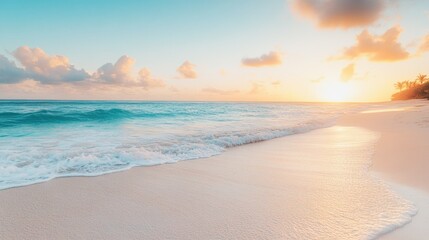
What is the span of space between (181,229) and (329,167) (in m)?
3.78

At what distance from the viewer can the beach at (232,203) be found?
8.46 feet

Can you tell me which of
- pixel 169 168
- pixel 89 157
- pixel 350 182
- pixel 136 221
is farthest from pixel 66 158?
pixel 350 182

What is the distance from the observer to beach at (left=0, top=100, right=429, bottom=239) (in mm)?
2578

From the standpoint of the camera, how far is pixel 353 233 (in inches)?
97.5

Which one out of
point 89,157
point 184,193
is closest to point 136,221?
point 184,193

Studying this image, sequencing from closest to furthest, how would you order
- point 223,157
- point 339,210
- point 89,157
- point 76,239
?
1. point 76,239
2. point 339,210
3. point 89,157
4. point 223,157

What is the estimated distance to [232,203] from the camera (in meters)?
3.30

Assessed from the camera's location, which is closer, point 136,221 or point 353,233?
point 353,233

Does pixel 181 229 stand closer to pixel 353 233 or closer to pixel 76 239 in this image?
pixel 76 239

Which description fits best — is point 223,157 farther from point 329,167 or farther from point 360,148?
point 360,148

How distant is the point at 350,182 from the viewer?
13.2 ft

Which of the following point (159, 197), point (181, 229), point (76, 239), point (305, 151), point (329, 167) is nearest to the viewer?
point (76, 239)

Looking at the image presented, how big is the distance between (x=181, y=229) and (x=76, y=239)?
1.14 meters

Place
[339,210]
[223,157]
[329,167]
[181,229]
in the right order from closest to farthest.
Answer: [181,229], [339,210], [329,167], [223,157]
